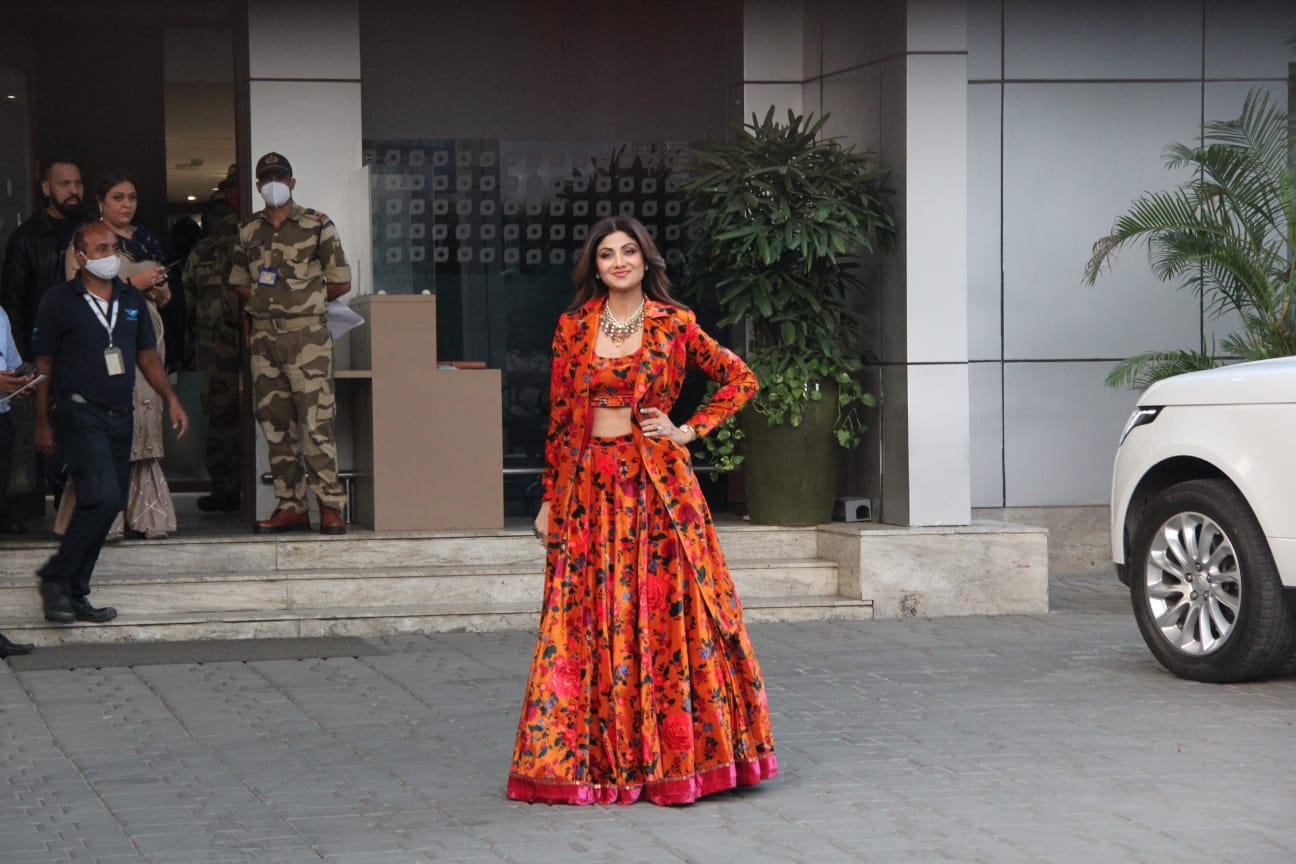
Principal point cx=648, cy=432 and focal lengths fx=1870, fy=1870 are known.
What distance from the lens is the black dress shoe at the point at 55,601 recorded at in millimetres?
9750

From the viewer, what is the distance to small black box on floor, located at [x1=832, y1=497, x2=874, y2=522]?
37.9ft

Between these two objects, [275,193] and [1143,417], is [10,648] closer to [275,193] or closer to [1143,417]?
[275,193]

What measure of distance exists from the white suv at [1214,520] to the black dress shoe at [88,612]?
17.1 ft

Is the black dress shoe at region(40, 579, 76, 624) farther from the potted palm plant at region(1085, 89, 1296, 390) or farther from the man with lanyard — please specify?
the potted palm plant at region(1085, 89, 1296, 390)

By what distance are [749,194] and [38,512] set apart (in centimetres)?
535

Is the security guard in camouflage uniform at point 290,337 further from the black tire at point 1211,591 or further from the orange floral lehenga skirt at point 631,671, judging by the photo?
the orange floral lehenga skirt at point 631,671

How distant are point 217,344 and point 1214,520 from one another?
Answer: 7339mm

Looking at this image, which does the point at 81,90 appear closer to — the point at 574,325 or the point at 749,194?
the point at 749,194

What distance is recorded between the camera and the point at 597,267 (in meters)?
6.60

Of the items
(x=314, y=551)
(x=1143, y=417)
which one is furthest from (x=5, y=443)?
(x=1143, y=417)

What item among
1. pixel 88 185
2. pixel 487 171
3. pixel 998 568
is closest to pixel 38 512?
pixel 88 185

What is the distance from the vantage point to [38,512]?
41.6ft

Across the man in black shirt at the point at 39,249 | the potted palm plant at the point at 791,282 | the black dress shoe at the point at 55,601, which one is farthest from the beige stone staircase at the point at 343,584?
the man in black shirt at the point at 39,249

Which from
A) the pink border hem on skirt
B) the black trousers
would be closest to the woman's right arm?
the pink border hem on skirt
